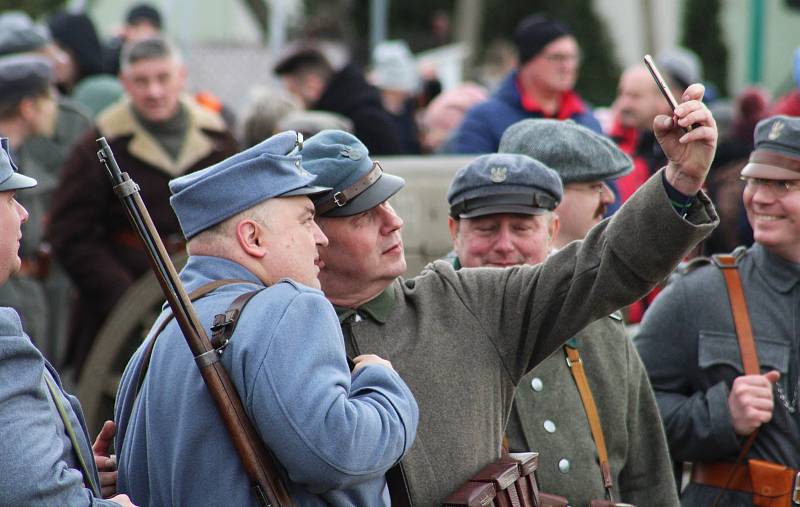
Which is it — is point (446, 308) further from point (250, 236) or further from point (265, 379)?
point (265, 379)

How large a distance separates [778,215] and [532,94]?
293cm

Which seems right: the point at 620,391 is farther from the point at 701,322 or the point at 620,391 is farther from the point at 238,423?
the point at 238,423

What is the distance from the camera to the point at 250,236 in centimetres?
317

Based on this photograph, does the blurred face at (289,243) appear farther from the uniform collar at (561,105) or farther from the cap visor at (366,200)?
the uniform collar at (561,105)

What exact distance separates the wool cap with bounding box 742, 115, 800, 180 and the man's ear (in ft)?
7.12

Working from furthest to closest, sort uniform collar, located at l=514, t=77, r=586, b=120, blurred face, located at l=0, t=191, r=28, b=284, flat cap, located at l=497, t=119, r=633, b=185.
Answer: uniform collar, located at l=514, t=77, r=586, b=120
flat cap, located at l=497, t=119, r=633, b=185
blurred face, located at l=0, t=191, r=28, b=284

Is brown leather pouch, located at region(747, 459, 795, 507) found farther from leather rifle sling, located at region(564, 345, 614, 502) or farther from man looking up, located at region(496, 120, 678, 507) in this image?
leather rifle sling, located at region(564, 345, 614, 502)

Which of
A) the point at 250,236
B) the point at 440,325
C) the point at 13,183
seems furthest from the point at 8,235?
the point at 440,325

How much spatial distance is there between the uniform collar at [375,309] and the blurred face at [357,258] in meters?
0.03

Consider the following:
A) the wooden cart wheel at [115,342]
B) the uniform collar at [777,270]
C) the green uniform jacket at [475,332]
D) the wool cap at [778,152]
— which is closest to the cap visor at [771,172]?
the wool cap at [778,152]

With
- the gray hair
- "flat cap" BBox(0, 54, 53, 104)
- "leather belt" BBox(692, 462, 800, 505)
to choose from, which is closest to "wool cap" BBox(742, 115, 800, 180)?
"leather belt" BBox(692, 462, 800, 505)

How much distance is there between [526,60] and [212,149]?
5.83 ft

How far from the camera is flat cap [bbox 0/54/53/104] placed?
7.91 m

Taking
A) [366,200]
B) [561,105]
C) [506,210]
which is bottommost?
[561,105]
